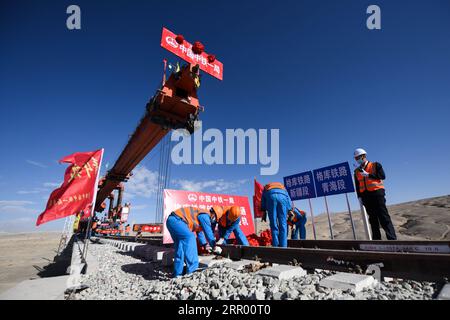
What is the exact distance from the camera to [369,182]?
4582 mm

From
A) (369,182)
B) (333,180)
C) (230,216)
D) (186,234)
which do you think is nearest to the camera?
(186,234)

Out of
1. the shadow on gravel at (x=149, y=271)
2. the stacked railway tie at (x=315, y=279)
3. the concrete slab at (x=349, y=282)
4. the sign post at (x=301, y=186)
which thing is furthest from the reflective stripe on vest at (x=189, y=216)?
the sign post at (x=301, y=186)

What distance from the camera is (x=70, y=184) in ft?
14.6

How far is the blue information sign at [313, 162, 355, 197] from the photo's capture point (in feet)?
22.0

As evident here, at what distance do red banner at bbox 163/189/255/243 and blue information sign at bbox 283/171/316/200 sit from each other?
2269 mm

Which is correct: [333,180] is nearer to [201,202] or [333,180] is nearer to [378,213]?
[378,213]

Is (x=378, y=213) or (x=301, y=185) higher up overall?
(x=301, y=185)

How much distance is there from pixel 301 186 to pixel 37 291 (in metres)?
7.63

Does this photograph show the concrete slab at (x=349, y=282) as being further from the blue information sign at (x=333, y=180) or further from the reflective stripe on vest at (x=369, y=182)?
the blue information sign at (x=333, y=180)

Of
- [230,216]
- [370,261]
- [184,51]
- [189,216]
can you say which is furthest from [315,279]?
[184,51]
